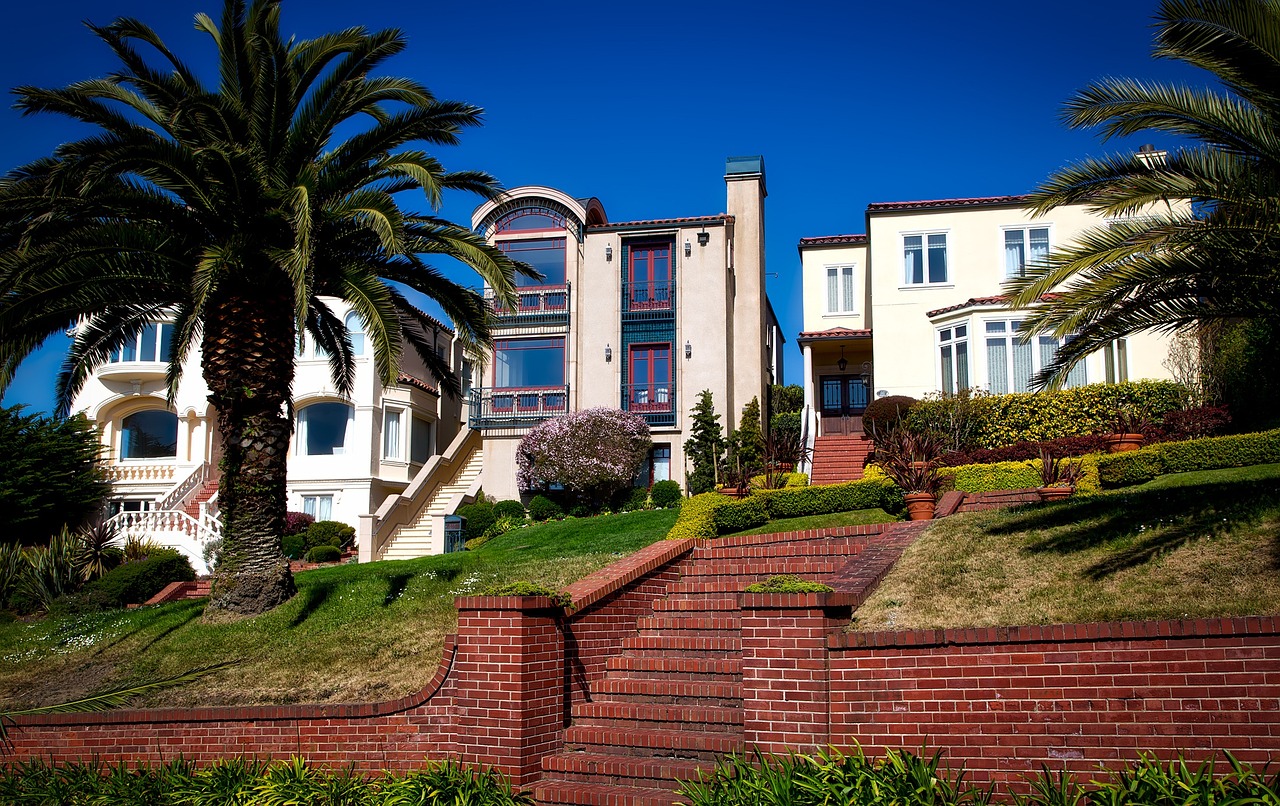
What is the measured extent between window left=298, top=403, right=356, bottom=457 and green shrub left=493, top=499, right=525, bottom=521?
27.5 ft

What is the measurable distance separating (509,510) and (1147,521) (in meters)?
20.8

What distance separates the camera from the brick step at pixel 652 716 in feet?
28.2

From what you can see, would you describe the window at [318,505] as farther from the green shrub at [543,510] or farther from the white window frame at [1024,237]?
the white window frame at [1024,237]

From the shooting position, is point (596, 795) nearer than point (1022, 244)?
Yes

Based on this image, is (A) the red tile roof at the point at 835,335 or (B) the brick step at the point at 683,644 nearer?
(B) the brick step at the point at 683,644

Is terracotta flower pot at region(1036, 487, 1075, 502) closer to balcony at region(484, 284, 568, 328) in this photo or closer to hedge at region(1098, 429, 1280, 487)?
hedge at region(1098, 429, 1280, 487)

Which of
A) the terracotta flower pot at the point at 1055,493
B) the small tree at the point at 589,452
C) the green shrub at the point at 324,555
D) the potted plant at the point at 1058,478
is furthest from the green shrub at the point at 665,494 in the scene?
the terracotta flower pot at the point at 1055,493

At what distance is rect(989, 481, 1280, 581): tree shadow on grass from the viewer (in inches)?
394

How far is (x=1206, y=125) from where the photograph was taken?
33.2 ft

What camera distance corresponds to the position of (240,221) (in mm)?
14484

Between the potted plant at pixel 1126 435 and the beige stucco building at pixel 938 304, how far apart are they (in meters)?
5.17

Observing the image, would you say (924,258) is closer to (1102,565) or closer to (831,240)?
(831,240)

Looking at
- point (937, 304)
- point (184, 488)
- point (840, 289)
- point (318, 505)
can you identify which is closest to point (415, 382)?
point (318, 505)

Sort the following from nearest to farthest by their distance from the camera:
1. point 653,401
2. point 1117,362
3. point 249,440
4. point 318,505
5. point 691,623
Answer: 1. point 691,623
2. point 249,440
3. point 1117,362
4. point 653,401
5. point 318,505
